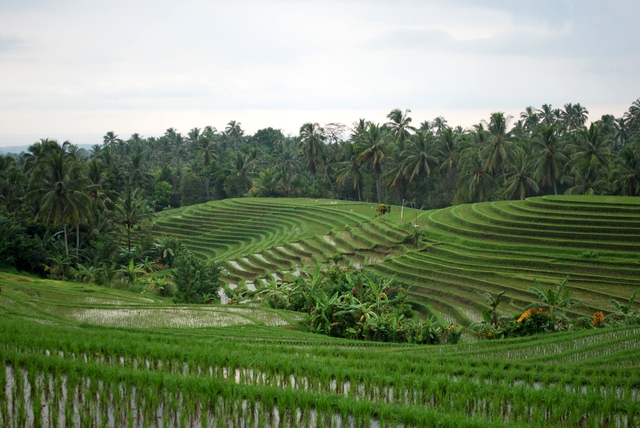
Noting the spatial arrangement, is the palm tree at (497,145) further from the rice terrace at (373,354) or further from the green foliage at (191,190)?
the green foliage at (191,190)

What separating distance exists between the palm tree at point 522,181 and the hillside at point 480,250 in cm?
844

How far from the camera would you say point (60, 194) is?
2570 cm

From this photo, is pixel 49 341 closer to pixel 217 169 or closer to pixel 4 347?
pixel 4 347

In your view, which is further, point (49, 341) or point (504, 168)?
point (504, 168)

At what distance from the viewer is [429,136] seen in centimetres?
4297

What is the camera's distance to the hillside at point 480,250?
1786 cm

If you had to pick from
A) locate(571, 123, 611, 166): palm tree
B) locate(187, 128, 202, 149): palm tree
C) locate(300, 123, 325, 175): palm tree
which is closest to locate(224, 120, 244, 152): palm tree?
locate(187, 128, 202, 149): palm tree

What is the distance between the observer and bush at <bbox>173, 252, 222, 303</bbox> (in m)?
21.1

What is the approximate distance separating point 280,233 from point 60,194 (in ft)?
41.9

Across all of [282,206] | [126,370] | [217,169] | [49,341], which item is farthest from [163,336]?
[217,169]

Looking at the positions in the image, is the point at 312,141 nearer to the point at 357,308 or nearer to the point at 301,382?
the point at 357,308

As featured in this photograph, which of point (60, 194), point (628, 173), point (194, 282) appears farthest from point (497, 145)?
point (60, 194)

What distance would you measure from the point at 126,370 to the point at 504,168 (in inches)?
1418

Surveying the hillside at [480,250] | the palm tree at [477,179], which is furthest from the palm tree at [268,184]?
the palm tree at [477,179]
